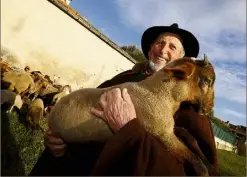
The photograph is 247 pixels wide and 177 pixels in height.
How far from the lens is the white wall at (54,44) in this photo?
11.0 metres

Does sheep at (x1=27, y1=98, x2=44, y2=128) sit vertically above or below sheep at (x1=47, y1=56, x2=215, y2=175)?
below

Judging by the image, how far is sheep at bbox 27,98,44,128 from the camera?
26.7ft

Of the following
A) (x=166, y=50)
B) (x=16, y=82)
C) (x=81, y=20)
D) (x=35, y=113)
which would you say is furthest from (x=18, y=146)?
(x=81, y=20)

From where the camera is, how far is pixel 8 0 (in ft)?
35.2

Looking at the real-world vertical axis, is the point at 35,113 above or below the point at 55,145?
below

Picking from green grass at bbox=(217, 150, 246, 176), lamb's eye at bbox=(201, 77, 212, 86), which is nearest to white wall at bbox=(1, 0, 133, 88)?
green grass at bbox=(217, 150, 246, 176)

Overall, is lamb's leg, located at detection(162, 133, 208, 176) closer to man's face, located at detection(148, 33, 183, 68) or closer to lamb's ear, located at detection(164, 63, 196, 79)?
Result: lamb's ear, located at detection(164, 63, 196, 79)

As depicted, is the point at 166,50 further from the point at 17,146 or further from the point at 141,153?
the point at 17,146

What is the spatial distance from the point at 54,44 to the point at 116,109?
10.9m

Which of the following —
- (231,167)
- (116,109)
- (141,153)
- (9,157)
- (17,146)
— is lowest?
(9,157)

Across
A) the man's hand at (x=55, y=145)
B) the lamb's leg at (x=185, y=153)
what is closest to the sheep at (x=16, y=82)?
the man's hand at (x=55, y=145)

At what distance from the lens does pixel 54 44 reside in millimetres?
12812

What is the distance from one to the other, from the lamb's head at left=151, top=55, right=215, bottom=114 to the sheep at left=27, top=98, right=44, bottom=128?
19.6ft

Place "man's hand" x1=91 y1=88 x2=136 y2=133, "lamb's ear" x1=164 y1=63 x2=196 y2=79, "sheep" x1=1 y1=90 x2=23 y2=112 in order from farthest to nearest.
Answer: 1. "sheep" x1=1 y1=90 x2=23 y2=112
2. "lamb's ear" x1=164 y1=63 x2=196 y2=79
3. "man's hand" x1=91 y1=88 x2=136 y2=133
